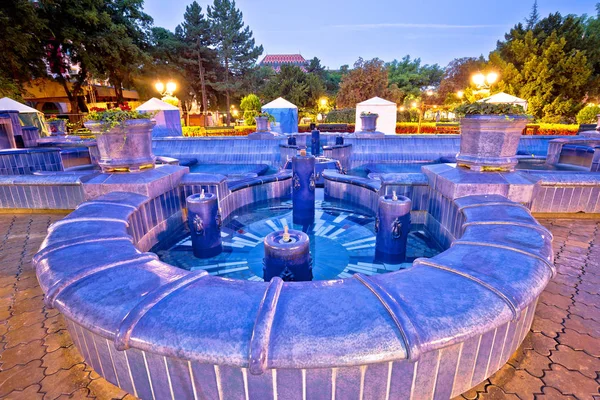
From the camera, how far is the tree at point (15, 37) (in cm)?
1964

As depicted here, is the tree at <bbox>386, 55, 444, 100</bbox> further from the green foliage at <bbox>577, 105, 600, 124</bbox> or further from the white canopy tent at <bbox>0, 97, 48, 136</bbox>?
the white canopy tent at <bbox>0, 97, 48, 136</bbox>

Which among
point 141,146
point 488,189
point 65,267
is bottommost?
point 65,267

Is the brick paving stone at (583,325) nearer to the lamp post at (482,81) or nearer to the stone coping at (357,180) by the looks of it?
the stone coping at (357,180)

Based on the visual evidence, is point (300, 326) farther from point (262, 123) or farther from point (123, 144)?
point (262, 123)

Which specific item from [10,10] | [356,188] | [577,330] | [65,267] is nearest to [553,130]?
[356,188]

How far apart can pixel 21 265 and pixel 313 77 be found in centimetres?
3632

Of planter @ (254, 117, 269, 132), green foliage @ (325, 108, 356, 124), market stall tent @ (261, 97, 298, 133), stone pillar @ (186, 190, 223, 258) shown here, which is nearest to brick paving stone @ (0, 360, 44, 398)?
stone pillar @ (186, 190, 223, 258)

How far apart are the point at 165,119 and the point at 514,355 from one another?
60.4ft

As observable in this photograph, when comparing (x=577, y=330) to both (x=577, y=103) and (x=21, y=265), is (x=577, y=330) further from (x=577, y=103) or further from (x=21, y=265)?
(x=577, y=103)

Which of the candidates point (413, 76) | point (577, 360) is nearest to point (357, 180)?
point (577, 360)

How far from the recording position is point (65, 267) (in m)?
2.29

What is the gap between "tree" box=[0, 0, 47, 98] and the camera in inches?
773

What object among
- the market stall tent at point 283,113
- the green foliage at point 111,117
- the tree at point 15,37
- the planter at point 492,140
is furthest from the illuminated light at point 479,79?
the tree at point 15,37

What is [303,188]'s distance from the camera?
5.54m
